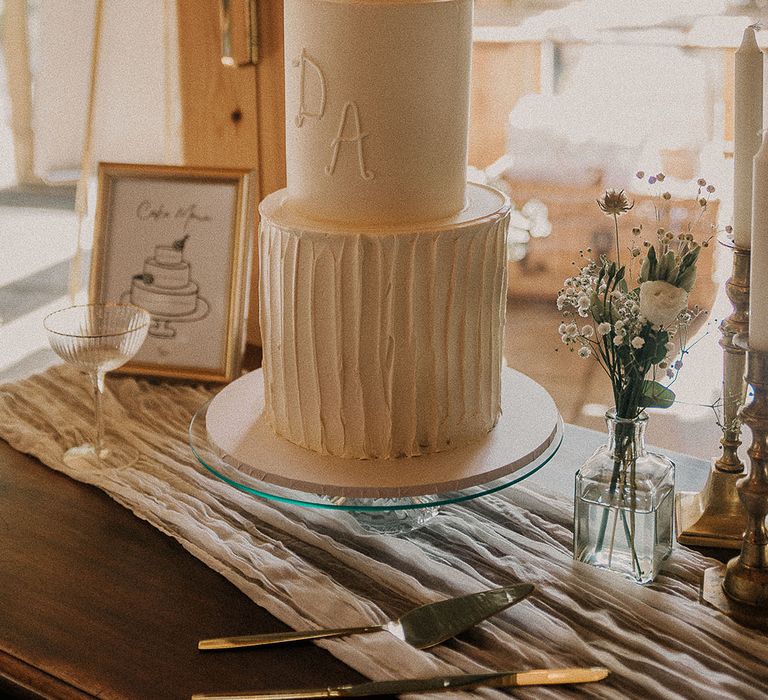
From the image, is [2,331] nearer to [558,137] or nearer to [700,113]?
[558,137]

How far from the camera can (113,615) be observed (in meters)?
1.03

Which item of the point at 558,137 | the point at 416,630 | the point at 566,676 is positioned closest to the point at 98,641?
the point at 416,630

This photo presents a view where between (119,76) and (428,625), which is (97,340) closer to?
(428,625)

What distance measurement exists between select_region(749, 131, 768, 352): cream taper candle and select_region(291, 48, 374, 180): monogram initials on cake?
0.37 metres

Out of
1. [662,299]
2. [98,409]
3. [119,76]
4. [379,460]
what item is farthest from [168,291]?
[662,299]

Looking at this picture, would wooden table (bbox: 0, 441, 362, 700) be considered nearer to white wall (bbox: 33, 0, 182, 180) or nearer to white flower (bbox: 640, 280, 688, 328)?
white flower (bbox: 640, 280, 688, 328)

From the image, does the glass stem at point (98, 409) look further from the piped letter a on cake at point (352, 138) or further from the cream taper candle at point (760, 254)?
the cream taper candle at point (760, 254)

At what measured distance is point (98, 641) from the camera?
3.25 feet

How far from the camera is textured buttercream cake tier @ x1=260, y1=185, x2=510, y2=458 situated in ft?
3.36

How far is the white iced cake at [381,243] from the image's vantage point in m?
0.99

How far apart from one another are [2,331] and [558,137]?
1917mm

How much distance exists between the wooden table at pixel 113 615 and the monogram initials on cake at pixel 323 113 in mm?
461

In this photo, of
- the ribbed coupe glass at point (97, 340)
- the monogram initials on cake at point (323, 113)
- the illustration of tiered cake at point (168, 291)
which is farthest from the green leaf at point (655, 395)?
the illustration of tiered cake at point (168, 291)

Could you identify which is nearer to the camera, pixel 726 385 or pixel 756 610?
pixel 756 610
